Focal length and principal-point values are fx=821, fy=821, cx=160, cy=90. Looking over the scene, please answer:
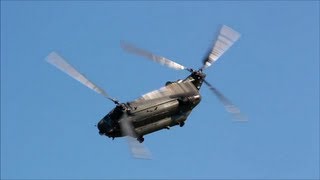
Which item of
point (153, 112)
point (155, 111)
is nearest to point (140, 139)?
point (153, 112)

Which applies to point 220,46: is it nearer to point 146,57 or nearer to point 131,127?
point 146,57

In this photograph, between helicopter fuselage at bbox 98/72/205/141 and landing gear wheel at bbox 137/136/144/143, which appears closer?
helicopter fuselage at bbox 98/72/205/141

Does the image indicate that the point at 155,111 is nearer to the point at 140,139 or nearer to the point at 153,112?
the point at 153,112

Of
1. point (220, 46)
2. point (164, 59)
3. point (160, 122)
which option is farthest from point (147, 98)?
point (220, 46)

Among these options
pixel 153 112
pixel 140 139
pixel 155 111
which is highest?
pixel 155 111

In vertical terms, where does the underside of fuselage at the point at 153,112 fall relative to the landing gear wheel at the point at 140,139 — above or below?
above

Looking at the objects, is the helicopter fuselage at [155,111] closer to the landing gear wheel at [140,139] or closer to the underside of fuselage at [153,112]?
the underside of fuselage at [153,112]

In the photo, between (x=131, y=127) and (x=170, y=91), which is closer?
(x=131, y=127)

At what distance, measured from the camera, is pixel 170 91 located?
10806 centimetres

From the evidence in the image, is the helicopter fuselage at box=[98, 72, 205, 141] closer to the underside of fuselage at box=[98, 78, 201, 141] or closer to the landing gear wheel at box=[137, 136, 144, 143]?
the underside of fuselage at box=[98, 78, 201, 141]

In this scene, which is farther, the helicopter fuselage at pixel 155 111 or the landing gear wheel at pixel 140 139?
the landing gear wheel at pixel 140 139

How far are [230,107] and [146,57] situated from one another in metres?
13.2

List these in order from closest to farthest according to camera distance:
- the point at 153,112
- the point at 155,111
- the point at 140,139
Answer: the point at 140,139
the point at 153,112
the point at 155,111

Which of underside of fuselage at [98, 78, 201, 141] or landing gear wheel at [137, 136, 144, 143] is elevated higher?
underside of fuselage at [98, 78, 201, 141]
